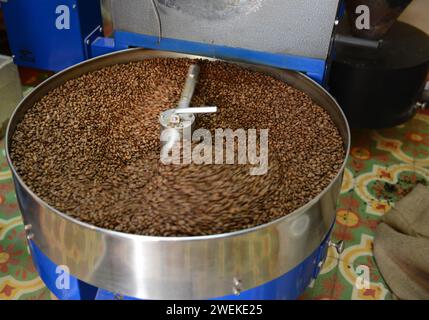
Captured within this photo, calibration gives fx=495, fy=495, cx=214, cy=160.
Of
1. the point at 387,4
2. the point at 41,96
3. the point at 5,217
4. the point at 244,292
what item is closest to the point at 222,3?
the point at 41,96

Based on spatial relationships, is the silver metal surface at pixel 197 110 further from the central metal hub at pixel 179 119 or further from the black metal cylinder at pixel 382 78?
the black metal cylinder at pixel 382 78

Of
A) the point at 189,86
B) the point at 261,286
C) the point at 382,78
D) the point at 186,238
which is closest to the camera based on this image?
the point at 186,238

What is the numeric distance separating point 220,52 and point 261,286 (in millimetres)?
742

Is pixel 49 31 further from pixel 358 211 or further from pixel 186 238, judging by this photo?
pixel 358 211

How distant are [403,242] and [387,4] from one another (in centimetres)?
96

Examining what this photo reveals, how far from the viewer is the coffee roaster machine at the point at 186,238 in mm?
1001

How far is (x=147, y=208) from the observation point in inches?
42.3

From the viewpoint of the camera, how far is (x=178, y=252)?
0.97 meters

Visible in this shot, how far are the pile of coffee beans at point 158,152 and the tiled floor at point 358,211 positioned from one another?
797 millimetres

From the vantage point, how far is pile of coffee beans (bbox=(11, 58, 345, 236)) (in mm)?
1072

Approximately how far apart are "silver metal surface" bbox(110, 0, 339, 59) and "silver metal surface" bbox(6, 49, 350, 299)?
1.56ft

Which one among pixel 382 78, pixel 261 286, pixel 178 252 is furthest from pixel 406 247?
pixel 178 252

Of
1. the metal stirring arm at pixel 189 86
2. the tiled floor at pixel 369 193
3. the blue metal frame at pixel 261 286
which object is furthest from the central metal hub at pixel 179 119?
the tiled floor at pixel 369 193

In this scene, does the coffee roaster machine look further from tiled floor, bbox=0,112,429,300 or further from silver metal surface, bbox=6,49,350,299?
tiled floor, bbox=0,112,429,300
